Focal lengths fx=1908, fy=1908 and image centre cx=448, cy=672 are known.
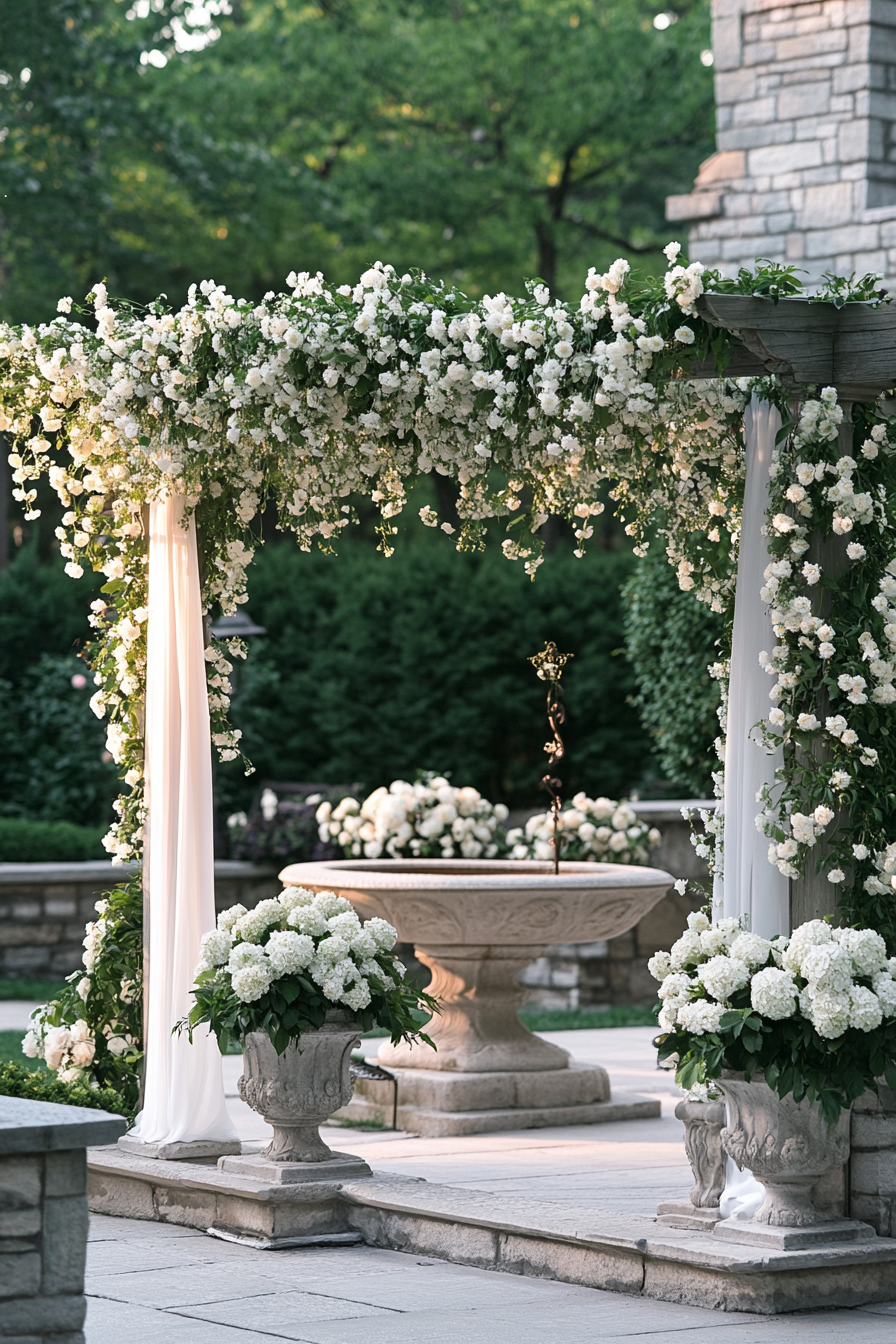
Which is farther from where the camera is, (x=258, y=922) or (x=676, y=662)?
(x=676, y=662)

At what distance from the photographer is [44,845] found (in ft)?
43.0

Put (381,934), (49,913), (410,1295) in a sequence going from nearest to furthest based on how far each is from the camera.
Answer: (410,1295) → (381,934) → (49,913)

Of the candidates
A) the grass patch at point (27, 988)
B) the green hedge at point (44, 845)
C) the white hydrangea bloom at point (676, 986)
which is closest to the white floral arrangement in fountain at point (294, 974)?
the white hydrangea bloom at point (676, 986)

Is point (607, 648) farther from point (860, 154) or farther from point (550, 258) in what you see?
point (550, 258)

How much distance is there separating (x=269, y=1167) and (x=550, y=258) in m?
16.2

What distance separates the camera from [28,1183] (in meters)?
4.27

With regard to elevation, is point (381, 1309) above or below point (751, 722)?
below

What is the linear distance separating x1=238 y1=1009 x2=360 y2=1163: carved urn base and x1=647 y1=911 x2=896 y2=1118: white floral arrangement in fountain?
1299 mm

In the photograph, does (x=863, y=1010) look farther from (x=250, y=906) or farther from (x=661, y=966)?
(x=250, y=906)

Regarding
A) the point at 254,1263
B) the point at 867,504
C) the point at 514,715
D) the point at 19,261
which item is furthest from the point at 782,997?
the point at 19,261

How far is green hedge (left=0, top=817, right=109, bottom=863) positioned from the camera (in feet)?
43.0

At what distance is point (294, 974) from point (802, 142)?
8.46m

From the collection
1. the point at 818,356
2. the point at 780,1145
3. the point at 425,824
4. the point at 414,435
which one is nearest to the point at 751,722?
the point at 818,356

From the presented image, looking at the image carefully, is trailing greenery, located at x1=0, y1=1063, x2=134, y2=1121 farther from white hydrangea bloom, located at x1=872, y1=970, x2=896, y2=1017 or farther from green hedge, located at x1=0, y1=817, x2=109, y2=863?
green hedge, located at x1=0, y1=817, x2=109, y2=863
